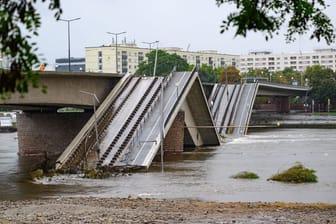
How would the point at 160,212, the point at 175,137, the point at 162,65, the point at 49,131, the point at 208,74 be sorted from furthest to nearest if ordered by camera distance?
the point at 208,74 → the point at 162,65 → the point at 49,131 → the point at 175,137 → the point at 160,212

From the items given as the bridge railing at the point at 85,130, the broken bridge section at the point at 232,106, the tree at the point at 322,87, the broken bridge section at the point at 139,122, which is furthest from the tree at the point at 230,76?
the bridge railing at the point at 85,130

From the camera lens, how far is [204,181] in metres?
41.2

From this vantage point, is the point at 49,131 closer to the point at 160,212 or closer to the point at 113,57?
the point at 160,212

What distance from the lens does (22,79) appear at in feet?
27.8

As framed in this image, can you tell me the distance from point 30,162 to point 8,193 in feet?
71.7

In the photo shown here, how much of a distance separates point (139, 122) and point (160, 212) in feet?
106

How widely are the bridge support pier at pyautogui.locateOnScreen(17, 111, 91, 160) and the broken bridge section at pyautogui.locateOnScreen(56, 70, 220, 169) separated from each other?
23.1 ft

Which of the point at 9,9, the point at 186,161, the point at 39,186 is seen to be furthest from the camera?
the point at 186,161

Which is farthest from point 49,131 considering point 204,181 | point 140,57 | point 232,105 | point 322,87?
point 140,57

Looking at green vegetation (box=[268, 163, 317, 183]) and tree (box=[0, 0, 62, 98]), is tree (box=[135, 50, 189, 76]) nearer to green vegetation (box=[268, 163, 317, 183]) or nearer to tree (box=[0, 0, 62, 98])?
green vegetation (box=[268, 163, 317, 183])

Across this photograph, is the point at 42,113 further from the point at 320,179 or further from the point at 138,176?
the point at 320,179

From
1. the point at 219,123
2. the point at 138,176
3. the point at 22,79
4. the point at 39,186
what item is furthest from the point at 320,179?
the point at 219,123

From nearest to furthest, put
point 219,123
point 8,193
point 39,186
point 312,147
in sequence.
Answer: point 8,193 < point 39,186 < point 312,147 < point 219,123

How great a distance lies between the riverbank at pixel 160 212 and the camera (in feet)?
74.4
